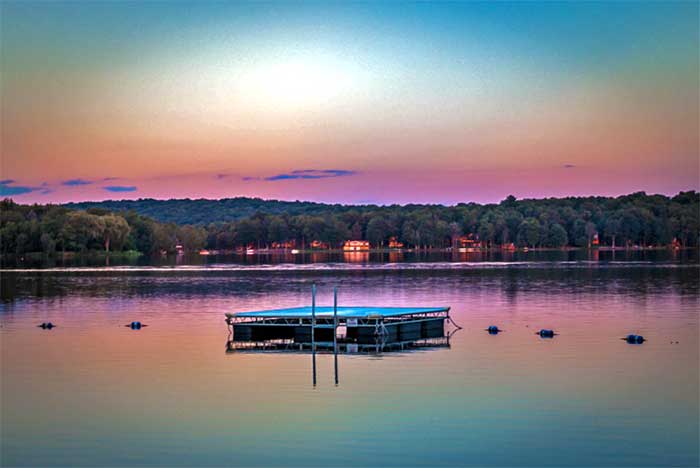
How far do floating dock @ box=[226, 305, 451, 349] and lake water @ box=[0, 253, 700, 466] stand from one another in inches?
55.0

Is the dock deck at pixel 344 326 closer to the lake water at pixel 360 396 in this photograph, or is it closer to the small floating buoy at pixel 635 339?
the lake water at pixel 360 396

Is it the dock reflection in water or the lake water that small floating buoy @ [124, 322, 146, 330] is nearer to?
the lake water

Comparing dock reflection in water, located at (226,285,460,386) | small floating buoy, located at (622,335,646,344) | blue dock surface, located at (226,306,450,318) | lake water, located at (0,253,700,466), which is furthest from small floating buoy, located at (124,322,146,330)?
small floating buoy, located at (622,335,646,344)

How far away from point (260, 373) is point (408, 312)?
11147mm

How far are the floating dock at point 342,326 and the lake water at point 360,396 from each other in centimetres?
140

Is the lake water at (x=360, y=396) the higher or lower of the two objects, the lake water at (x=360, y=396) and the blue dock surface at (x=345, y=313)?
the lower

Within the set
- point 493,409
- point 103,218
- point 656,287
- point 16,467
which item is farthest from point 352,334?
point 103,218

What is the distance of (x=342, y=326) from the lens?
126 ft

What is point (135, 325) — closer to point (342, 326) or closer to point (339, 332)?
point (339, 332)

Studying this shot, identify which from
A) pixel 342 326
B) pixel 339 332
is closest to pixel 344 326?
pixel 342 326

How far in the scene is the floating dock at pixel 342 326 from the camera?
1452 inches

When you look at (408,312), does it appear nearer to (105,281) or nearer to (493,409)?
(493,409)

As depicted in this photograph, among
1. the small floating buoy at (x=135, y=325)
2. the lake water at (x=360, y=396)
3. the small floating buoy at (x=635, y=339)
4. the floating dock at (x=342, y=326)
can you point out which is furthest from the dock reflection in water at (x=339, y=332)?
the small floating buoy at (x=635, y=339)

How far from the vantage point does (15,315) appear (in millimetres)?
50656
